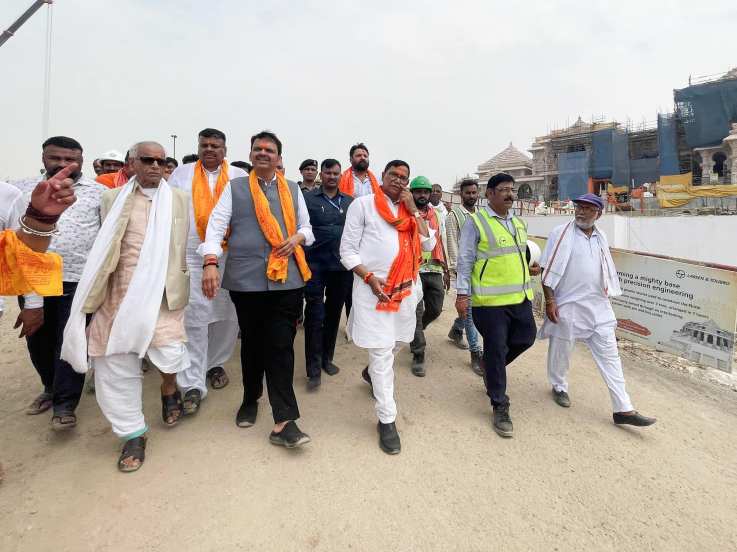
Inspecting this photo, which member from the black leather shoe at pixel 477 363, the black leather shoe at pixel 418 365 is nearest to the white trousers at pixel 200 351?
the black leather shoe at pixel 418 365

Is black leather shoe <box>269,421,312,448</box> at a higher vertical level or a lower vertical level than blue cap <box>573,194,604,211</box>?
lower

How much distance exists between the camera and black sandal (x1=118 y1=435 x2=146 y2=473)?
2336 mm

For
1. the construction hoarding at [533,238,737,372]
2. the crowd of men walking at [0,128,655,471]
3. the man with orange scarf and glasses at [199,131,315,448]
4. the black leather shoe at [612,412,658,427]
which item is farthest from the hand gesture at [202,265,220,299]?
the construction hoarding at [533,238,737,372]

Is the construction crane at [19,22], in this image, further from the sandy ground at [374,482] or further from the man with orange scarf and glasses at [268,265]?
the man with orange scarf and glasses at [268,265]

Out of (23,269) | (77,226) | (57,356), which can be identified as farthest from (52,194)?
(57,356)

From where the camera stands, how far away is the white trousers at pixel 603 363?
313cm

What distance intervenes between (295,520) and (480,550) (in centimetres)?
→ 90

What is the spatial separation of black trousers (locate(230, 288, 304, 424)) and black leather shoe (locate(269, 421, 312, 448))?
0.06m

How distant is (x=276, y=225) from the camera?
→ 2609 millimetres

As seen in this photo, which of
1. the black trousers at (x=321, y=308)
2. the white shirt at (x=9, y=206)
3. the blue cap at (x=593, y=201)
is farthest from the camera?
the black trousers at (x=321, y=308)

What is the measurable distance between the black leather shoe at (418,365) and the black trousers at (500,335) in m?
0.92

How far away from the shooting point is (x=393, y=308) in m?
2.73

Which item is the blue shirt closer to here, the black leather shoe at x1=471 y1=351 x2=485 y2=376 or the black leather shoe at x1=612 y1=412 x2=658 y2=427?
the black leather shoe at x1=471 y1=351 x2=485 y2=376

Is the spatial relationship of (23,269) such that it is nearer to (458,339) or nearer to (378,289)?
(378,289)
